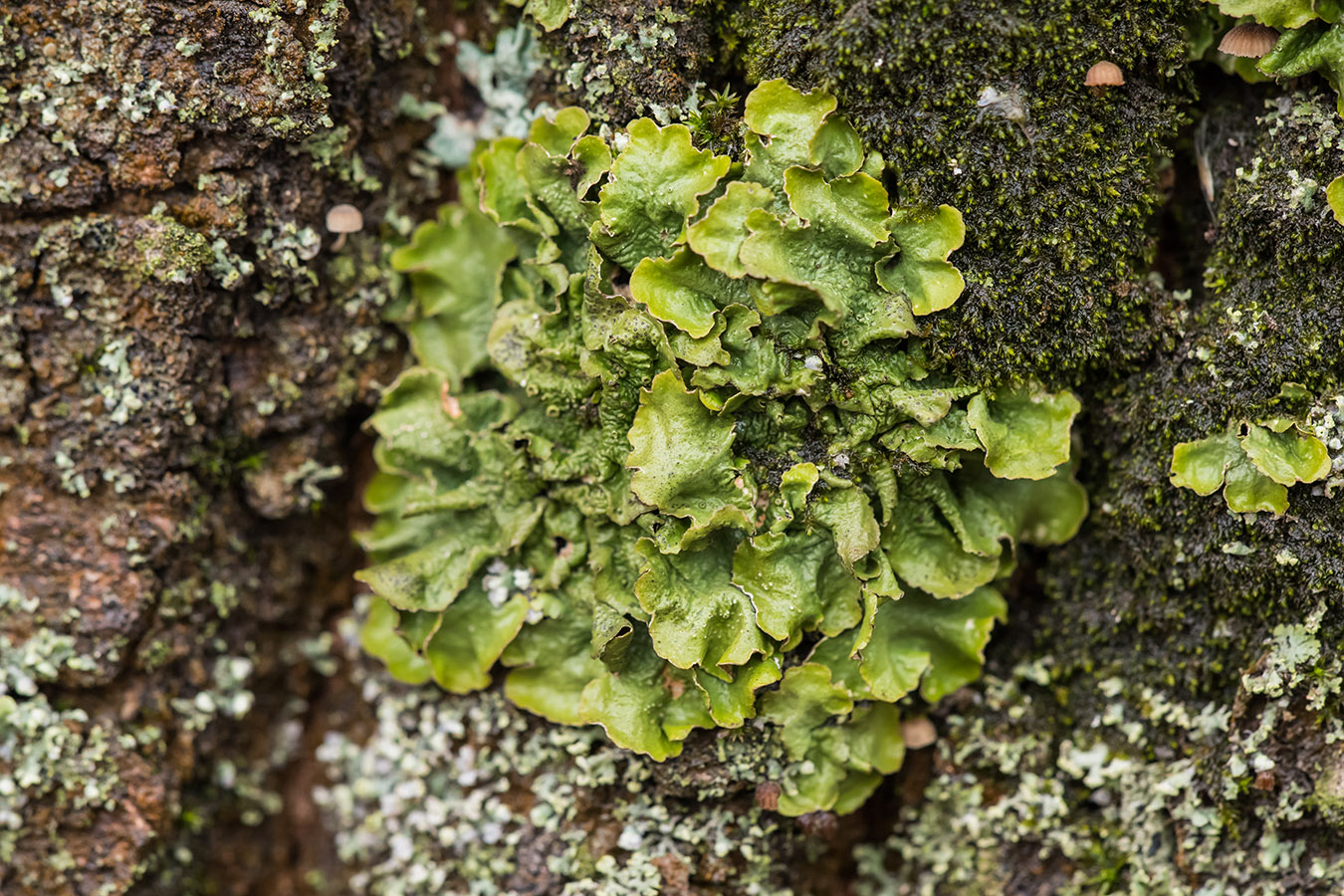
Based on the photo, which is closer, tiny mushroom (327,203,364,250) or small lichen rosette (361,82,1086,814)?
small lichen rosette (361,82,1086,814)

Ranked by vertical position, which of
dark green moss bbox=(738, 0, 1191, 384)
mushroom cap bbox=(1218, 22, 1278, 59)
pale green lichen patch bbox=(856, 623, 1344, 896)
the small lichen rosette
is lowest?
pale green lichen patch bbox=(856, 623, 1344, 896)

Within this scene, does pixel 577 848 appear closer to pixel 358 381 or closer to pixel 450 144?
pixel 358 381

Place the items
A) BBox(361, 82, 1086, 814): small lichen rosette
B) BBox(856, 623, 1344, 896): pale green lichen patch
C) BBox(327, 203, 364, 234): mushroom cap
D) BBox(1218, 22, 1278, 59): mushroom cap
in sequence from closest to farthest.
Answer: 1. BBox(1218, 22, 1278, 59): mushroom cap
2. BBox(361, 82, 1086, 814): small lichen rosette
3. BBox(856, 623, 1344, 896): pale green lichen patch
4. BBox(327, 203, 364, 234): mushroom cap

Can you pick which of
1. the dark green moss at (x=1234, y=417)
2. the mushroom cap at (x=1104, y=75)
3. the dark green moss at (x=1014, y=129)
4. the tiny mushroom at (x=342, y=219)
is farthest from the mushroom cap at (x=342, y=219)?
the dark green moss at (x=1234, y=417)

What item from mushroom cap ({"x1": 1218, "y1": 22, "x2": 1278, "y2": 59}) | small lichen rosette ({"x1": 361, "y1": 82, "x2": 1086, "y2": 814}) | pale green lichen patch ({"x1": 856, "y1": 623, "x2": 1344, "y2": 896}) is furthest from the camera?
pale green lichen patch ({"x1": 856, "y1": 623, "x2": 1344, "y2": 896})

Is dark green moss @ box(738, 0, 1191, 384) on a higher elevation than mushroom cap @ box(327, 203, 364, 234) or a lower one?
higher

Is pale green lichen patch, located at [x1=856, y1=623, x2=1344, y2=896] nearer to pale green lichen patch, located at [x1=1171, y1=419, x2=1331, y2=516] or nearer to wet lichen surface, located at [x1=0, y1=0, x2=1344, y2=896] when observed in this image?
wet lichen surface, located at [x1=0, y1=0, x2=1344, y2=896]

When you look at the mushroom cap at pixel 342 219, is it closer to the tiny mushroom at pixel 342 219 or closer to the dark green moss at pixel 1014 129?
the tiny mushroom at pixel 342 219

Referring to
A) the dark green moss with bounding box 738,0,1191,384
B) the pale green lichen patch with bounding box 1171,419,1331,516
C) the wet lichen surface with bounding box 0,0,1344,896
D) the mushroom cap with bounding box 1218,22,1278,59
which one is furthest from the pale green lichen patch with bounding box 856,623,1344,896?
the mushroom cap with bounding box 1218,22,1278,59
